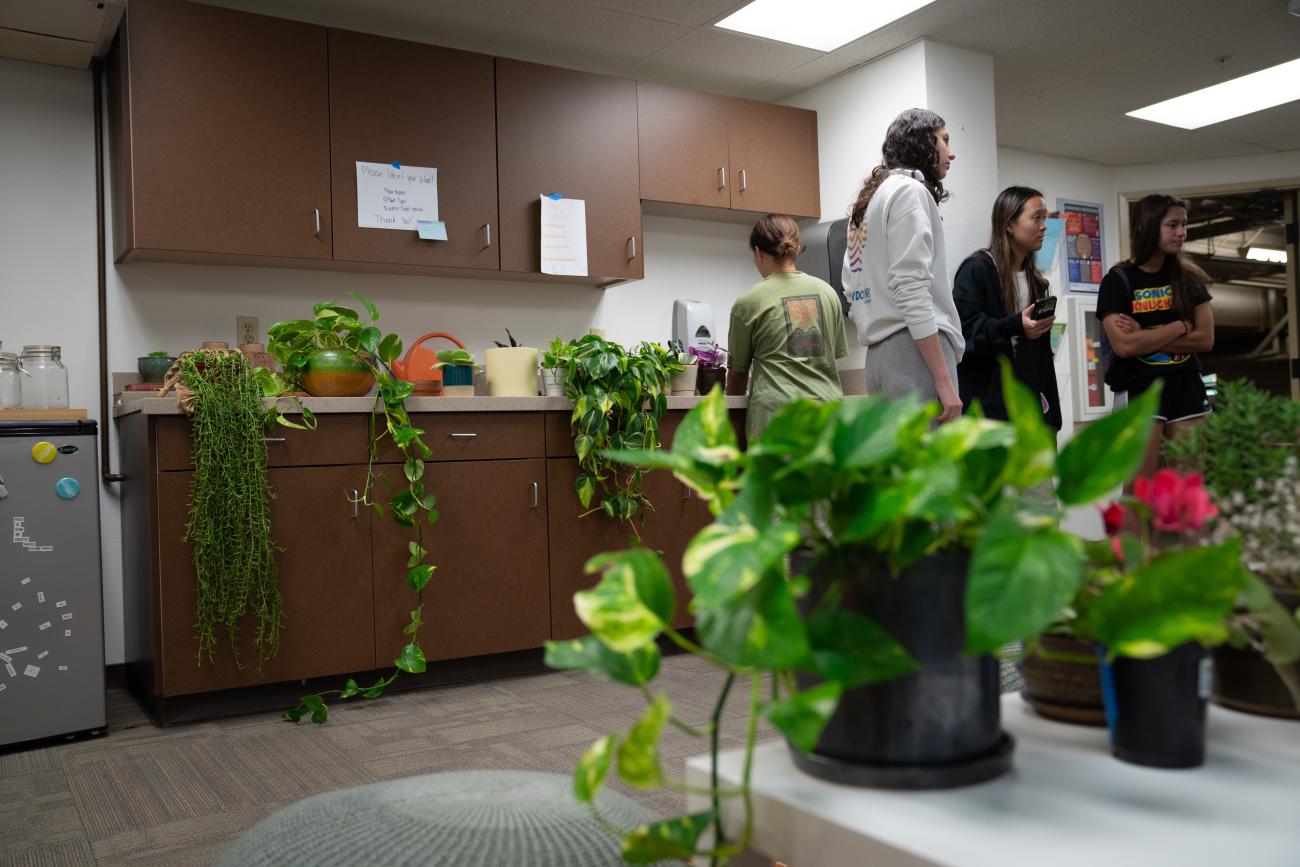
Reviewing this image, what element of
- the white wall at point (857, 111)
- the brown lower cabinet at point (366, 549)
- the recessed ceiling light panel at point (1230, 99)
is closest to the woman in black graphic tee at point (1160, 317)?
the white wall at point (857, 111)

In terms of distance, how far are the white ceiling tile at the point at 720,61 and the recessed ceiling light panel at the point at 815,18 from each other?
0.07 metres

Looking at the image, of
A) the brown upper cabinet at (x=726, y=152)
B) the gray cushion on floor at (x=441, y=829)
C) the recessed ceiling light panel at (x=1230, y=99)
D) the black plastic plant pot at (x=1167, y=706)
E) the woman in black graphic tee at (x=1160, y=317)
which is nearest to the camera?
the black plastic plant pot at (x=1167, y=706)

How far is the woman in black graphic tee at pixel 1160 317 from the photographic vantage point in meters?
3.32

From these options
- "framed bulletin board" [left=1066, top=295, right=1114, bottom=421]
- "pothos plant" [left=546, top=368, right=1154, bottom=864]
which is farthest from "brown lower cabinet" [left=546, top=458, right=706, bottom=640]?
"framed bulletin board" [left=1066, top=295, right=1114, bottom=421]

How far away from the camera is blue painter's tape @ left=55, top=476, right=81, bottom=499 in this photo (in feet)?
8.63

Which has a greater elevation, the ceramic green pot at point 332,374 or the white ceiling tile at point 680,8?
the white ceiling tile at point 680,8

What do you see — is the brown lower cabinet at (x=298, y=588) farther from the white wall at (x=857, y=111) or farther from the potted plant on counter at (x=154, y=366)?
the white wall at (x=857, y=111)

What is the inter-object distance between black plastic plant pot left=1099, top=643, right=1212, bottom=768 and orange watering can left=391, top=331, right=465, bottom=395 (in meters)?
2.71

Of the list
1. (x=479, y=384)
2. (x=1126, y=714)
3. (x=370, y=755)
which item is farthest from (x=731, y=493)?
(x=479, y=384)

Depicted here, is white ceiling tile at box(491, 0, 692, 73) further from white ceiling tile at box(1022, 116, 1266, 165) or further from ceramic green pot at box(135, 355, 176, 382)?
white ceiling tile at box(1022, 116, 1266, 165)

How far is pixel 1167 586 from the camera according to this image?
1.85 feet

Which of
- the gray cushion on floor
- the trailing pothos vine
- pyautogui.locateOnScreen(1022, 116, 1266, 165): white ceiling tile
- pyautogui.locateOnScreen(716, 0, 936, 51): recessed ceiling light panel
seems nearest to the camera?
the gray cushion on floor

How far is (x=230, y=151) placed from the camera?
130 inches

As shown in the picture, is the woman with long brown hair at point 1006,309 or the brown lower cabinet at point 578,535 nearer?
the woman with long brown hair at point 1006,309
